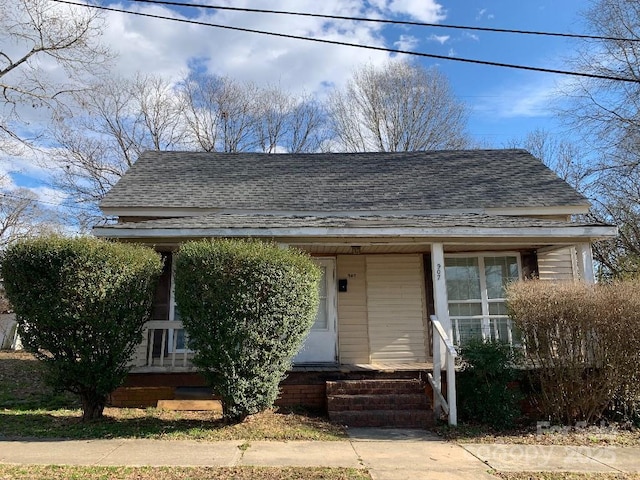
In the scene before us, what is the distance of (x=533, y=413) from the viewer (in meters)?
7.07

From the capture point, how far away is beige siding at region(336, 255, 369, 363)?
9.17 m

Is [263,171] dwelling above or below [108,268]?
above

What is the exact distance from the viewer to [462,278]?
379 inches

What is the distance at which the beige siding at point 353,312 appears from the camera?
917 centimetres

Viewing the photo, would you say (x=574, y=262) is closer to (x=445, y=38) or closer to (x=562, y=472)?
(x=445, y=38)

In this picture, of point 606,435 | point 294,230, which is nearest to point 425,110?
point 294,230

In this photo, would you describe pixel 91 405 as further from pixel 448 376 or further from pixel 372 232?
pixel 448 376

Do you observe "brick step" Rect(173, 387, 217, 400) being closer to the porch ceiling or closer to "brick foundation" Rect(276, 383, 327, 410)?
"brick foundation" Rect(276, 383, 327, 410)

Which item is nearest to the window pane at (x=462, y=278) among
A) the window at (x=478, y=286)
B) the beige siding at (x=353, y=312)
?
the window at (x=478, y=286)

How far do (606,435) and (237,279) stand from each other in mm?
5436

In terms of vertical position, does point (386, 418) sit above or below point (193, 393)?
below

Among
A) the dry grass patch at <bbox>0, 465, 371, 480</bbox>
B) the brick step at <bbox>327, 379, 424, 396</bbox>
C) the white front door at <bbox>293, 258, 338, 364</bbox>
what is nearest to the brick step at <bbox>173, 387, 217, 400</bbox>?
the white front door at <bbox>293, 258, 338, 364</bbox>

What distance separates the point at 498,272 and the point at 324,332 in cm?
396

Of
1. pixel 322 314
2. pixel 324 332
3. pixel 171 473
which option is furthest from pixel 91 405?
pixel 322 314
